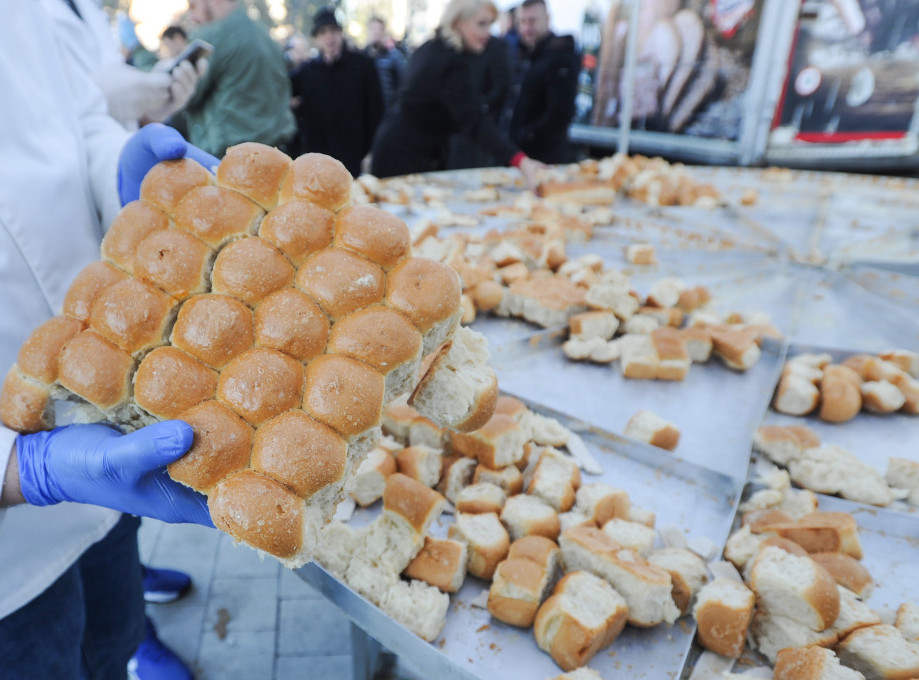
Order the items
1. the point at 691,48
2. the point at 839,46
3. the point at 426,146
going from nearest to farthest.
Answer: the point at 426,146 → the point at 839,46 → the point at 691,48

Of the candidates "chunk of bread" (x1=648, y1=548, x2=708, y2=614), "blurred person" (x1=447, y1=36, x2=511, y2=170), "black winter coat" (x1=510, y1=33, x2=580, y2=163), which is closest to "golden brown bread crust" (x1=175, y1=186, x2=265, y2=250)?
"chunk of bread" (x1=648, y1=548, x2=708, y2=614)

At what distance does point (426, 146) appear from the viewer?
504 centimetres

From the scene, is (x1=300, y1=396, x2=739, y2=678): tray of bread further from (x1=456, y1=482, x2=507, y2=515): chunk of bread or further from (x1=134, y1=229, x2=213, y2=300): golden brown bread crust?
(x1=134, y1=229, x2=213, y2=300): golden brown bread crust

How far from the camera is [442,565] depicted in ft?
4.72

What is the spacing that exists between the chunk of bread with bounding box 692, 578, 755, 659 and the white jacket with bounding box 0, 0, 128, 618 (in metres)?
1.55

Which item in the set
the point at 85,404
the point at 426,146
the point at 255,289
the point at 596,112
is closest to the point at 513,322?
the point at 255,289

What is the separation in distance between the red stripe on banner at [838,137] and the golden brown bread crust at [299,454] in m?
8.75

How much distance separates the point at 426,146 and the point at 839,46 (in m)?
5.84

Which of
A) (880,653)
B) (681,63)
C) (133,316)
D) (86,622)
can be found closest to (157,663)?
(86,622)

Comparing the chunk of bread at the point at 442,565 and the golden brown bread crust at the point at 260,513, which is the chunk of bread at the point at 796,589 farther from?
the golden brown bread crust at the point at 260,513

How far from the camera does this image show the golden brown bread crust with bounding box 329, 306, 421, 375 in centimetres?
112

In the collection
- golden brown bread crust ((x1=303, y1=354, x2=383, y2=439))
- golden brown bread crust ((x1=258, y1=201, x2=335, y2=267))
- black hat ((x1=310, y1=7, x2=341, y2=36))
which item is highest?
→ black hat ((x1=310, y1=7, x2=341, y2=36))

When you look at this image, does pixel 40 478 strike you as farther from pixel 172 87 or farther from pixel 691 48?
pixel 691 48

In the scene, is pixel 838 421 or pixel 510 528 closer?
pixel 510 528
